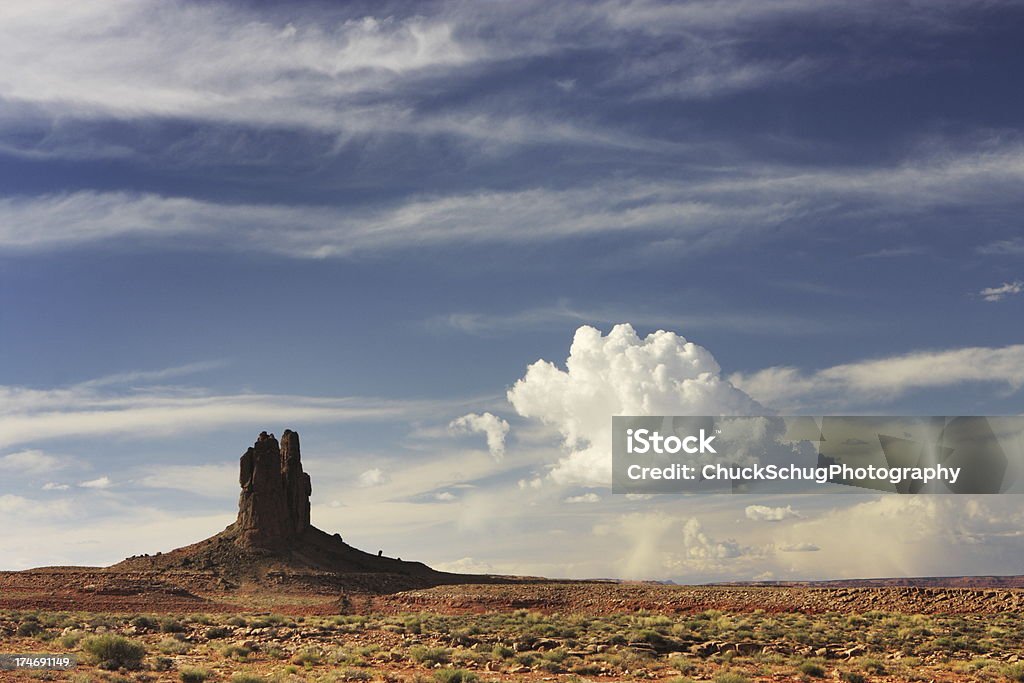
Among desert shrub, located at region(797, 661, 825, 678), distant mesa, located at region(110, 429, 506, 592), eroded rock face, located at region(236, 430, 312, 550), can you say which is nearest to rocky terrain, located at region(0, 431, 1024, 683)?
desert shrub, located at region(797, 661, 825, 678)

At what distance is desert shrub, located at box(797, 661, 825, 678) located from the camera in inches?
1035

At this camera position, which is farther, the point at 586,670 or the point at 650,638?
the point at 650,638

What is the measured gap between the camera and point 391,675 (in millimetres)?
24953

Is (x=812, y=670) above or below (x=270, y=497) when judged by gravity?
below

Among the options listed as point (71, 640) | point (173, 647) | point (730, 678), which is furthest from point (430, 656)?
point (71, 640)

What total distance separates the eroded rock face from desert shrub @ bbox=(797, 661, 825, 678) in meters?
76.8

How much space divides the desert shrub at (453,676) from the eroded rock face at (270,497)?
75644 millimetres

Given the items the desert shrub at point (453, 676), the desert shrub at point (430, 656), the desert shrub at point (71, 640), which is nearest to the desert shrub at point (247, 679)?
the desert shrub at point (453, 676)

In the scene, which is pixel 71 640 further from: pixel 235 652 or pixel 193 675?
pixel 193 675

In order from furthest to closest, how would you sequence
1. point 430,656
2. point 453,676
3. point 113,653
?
point 430,656
point 113,653
point 453,676

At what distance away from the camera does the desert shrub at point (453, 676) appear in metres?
22.8

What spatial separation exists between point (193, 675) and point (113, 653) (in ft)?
13.7

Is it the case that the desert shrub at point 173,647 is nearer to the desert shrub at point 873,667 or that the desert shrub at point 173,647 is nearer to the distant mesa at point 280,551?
the desert shrub at point 873,667

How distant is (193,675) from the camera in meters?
22.9
